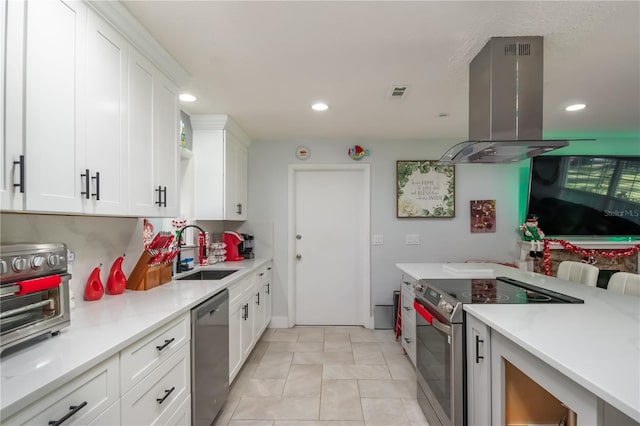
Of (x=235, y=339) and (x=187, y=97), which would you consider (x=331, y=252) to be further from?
(x=187, y=97)

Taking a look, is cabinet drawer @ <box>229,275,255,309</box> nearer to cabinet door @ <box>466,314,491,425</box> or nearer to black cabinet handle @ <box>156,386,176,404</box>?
black cabinet handle @ <box>156,386,176,404</box>

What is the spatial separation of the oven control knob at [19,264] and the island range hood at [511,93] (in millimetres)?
2119

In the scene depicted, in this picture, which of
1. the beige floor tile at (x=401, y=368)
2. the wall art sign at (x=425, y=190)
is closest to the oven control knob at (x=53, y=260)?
the beige floor tile at (x=401, y=368)

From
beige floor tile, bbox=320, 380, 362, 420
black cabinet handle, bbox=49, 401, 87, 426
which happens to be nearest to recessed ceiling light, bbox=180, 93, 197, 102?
black cabinet handle, bbox=49, 401, 87, 426

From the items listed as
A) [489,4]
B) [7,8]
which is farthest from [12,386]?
[489,4]

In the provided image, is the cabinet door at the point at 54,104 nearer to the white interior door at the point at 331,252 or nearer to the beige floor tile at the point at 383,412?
the beige floor tile at the point at 383,412

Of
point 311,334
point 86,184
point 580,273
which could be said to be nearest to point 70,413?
point 86,184

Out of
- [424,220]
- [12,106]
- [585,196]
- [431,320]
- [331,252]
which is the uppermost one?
[12,106]

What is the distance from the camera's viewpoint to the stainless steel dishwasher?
5.75ft

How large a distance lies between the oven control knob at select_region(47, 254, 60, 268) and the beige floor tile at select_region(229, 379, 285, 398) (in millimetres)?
1761

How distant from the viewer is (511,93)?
1849 mm

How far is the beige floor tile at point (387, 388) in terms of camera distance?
2.45 meters

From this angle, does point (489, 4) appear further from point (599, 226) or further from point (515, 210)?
point (599, 226)

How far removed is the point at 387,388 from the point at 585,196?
135 inches
